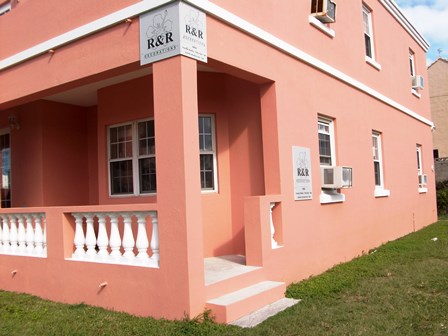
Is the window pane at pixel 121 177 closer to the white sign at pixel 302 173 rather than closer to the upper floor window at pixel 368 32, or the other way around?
the white sign at pixel 302 173

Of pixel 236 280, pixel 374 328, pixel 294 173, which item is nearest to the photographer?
pixel 374 328

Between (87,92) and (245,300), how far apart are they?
5.31 m

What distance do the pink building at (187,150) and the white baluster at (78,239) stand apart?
3 centimetres

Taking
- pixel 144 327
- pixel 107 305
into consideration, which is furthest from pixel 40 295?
pixel 144 327

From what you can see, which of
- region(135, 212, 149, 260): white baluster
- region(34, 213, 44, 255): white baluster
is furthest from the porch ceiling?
region(135, 212, 149, 260): white baluster

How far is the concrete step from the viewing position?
5453 millimetres

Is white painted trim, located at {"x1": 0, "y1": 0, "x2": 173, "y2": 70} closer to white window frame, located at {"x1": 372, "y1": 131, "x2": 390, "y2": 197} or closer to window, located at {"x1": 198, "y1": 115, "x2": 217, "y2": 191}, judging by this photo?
window, located at {"x1": 198, "y1": 115, "x2": 217, "y2": 191}

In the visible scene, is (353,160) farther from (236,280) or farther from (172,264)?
(172,264)

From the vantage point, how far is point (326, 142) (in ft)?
30.2

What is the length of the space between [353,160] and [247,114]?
312 cm

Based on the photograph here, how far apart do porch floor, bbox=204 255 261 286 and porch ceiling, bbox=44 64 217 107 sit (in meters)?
3.09

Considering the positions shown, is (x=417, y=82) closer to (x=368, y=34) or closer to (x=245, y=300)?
(x=368, y=34)

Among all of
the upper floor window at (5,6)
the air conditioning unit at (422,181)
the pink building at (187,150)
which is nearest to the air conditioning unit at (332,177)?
the pink building at (187,150)

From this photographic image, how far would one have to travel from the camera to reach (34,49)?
752 cm
